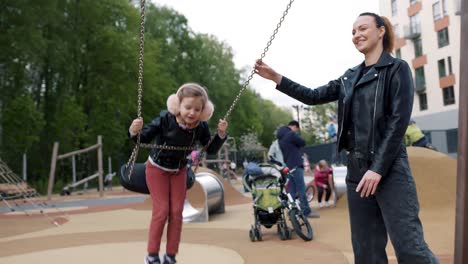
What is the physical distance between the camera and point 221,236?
7.10 m

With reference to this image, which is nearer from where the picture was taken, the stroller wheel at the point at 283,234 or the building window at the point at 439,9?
the stroller wheel at the point at 283,234

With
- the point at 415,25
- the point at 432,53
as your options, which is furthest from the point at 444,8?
the point at 415,25

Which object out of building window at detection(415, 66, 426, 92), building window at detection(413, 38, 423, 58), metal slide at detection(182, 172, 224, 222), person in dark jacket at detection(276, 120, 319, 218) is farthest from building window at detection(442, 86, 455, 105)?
person in dark jacket at detection(276, 120, 319, 218)

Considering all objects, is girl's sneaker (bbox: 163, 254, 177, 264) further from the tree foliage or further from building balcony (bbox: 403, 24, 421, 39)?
building balcony (bbox: 403, 24, 421, 39)

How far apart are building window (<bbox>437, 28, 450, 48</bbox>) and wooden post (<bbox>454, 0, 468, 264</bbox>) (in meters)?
33.5

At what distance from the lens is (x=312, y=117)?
6900cm

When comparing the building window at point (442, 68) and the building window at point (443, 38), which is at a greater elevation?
the building window at point (443, 38)

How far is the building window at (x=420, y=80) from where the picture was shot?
3556cm

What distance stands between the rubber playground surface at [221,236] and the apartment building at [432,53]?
24.7 meters

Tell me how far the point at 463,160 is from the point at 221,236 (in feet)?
17.3

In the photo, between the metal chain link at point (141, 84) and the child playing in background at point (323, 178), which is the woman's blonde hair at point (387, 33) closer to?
the metal chain link at point (141, 84)

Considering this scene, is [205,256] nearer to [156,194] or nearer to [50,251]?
[156,194]

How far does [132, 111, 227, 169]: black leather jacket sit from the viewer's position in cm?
417

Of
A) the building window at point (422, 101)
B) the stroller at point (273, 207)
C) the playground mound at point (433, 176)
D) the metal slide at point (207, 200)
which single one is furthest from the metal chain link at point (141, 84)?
the building window at point (422, 101)
